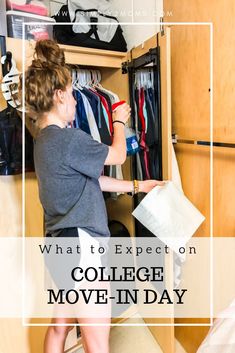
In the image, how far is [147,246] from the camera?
1.83 meters

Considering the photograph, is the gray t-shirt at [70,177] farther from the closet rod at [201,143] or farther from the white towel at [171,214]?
the closet rod at [201,143]

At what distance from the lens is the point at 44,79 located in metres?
1.12

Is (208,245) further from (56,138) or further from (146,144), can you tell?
(56,138)

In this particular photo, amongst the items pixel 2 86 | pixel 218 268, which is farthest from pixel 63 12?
pixel 218 268

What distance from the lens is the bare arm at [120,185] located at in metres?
1.42

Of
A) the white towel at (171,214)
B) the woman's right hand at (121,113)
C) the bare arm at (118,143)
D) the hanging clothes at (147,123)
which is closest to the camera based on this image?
the bare arm at (118,143)

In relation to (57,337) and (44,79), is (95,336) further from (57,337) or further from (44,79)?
(44,79)

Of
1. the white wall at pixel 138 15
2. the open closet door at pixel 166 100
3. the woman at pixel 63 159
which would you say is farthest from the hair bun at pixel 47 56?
the white wall at pixel 138 15

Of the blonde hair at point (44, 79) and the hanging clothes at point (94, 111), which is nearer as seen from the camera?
the blonde hair at point (44, 79)

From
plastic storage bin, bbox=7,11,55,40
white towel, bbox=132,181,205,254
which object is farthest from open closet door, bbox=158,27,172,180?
plastic storage bin, bbox=7,11,55,40

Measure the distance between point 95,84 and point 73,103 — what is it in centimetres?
83

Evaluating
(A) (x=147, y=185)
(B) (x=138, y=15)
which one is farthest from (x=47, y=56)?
(B) (x=138, y=15)

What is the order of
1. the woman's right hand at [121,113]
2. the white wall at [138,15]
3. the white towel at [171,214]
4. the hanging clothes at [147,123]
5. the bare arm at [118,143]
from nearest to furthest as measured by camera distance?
the bare arm at [118,143]
the woman's right hand at [121,113]
the white towel at [171,214]
the hanging clothes at [147,123]
the white wall at [138,15]

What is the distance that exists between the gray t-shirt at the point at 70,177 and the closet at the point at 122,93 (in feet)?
1.20
